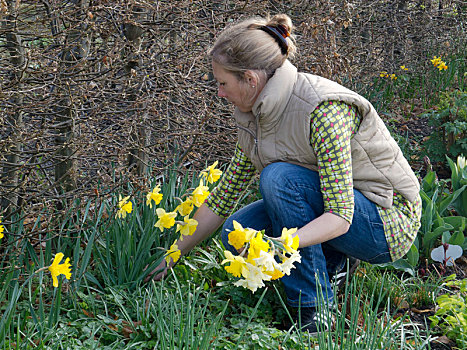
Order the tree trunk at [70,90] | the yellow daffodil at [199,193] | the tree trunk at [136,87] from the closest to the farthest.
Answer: the yellow daffodil at [199,193] → the tree trunk at [70,90] → the tree trunk at [136,87]

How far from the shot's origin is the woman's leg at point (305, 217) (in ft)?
7.70

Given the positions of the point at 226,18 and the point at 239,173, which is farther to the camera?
the point at 226,18

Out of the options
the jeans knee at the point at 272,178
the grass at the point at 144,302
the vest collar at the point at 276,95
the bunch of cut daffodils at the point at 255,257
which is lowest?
the grass at the point at 144,302

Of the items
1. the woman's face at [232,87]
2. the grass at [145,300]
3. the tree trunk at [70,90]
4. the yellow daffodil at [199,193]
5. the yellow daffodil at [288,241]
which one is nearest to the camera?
the yellow daffodil at [288,241]

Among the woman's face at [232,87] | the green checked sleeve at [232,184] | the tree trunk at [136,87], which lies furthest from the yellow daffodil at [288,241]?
the tree trunk at [136,87]

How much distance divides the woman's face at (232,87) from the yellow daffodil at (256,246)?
83 centimetres

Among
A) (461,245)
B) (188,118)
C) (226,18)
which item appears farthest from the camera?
(226,18)

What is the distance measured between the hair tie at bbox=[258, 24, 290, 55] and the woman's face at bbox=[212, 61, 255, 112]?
0.73ft

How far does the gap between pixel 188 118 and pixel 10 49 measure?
1.24 metres

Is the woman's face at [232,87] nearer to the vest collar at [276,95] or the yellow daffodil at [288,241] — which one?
the vest collar at [276,95]

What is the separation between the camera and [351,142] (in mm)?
2342

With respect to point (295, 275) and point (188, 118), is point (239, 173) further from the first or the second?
point (188, 118)

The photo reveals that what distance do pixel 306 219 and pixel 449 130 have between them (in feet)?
7.28

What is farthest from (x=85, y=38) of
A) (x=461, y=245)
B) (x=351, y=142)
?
(x=461, y=245)
